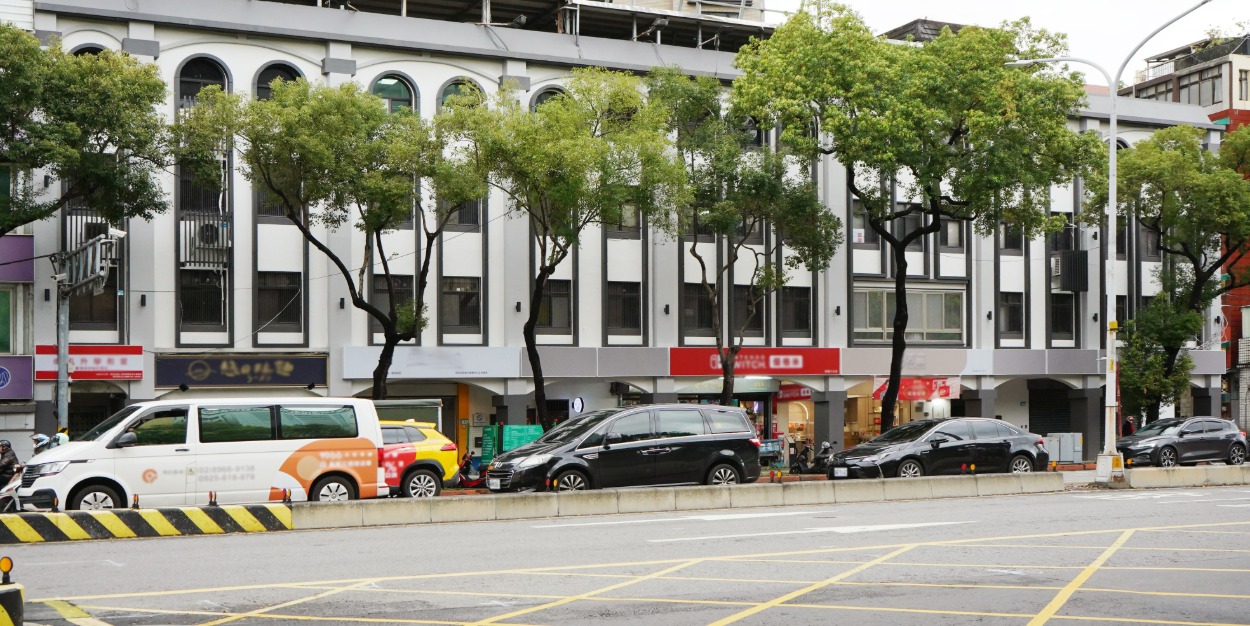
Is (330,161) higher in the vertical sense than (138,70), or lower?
lower

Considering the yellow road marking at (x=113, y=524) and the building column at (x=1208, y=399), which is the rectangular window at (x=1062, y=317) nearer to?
the building column at (x=1208, y=399)

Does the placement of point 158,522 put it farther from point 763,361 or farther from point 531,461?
point 763,361

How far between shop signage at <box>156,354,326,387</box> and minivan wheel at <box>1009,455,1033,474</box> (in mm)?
17146

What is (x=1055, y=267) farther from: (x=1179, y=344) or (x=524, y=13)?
(x=524, y=13)

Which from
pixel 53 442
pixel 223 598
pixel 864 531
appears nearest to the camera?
pixel 223 598

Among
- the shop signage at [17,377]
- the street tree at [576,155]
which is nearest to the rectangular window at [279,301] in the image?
the shop signage at [17,377]

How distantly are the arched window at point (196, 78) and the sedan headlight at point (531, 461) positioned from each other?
1564 centimetres

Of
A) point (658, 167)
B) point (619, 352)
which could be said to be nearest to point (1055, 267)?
point (619, 352)

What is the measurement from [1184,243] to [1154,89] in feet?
75.4

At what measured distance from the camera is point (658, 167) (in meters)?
30.0

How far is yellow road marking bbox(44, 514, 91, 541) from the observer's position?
16.2m

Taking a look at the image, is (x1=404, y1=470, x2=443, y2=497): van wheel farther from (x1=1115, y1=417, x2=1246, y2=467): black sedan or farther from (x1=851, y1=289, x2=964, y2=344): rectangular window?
(x1=851, y1=289, x2=964, y2=344): rectangular window

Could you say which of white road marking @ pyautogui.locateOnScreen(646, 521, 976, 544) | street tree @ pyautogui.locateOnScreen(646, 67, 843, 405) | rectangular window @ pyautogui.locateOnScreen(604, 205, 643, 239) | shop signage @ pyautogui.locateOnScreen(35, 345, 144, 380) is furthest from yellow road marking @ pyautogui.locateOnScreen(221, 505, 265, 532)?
rectangular window @ pyautogui.locateOnScreen(604, 205, 643, 239)

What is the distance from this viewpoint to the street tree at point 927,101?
32.2 meters
